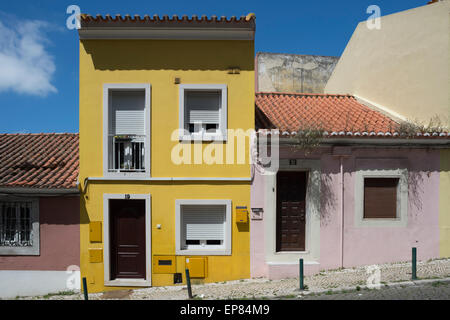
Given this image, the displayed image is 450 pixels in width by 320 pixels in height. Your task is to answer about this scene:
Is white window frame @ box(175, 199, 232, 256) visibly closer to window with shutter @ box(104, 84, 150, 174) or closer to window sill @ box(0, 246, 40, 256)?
window with shutter @ box(104, 84, 150, 174)

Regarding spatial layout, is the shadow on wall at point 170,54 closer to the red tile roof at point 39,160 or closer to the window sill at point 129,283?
the red tile roof at point 39,160

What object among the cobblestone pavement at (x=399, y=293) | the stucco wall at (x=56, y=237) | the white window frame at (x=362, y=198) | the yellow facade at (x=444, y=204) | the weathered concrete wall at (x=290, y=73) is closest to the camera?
the cobblestone pavement at (x=399, y=293)

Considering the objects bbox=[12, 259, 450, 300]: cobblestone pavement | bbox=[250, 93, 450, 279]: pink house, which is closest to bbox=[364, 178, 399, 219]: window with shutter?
bbox=[250, 93, 450, 279]: pink house

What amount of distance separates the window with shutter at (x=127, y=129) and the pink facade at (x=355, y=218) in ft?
10.6

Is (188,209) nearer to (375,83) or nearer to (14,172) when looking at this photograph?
(14,172)

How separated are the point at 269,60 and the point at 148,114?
10.3 metres

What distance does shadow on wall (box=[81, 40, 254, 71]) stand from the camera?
7.23 meters

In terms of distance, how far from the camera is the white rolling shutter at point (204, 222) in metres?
7.34

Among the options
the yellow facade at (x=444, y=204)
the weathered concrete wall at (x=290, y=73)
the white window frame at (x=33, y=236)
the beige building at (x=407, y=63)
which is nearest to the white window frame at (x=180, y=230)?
the white window frame at (x=33, y=236)

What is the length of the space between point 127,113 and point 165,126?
1156mm

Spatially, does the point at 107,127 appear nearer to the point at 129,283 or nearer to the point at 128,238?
the point at 128,238

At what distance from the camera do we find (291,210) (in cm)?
760

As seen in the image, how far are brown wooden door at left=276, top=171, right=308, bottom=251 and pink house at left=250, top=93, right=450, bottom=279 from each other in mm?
27
